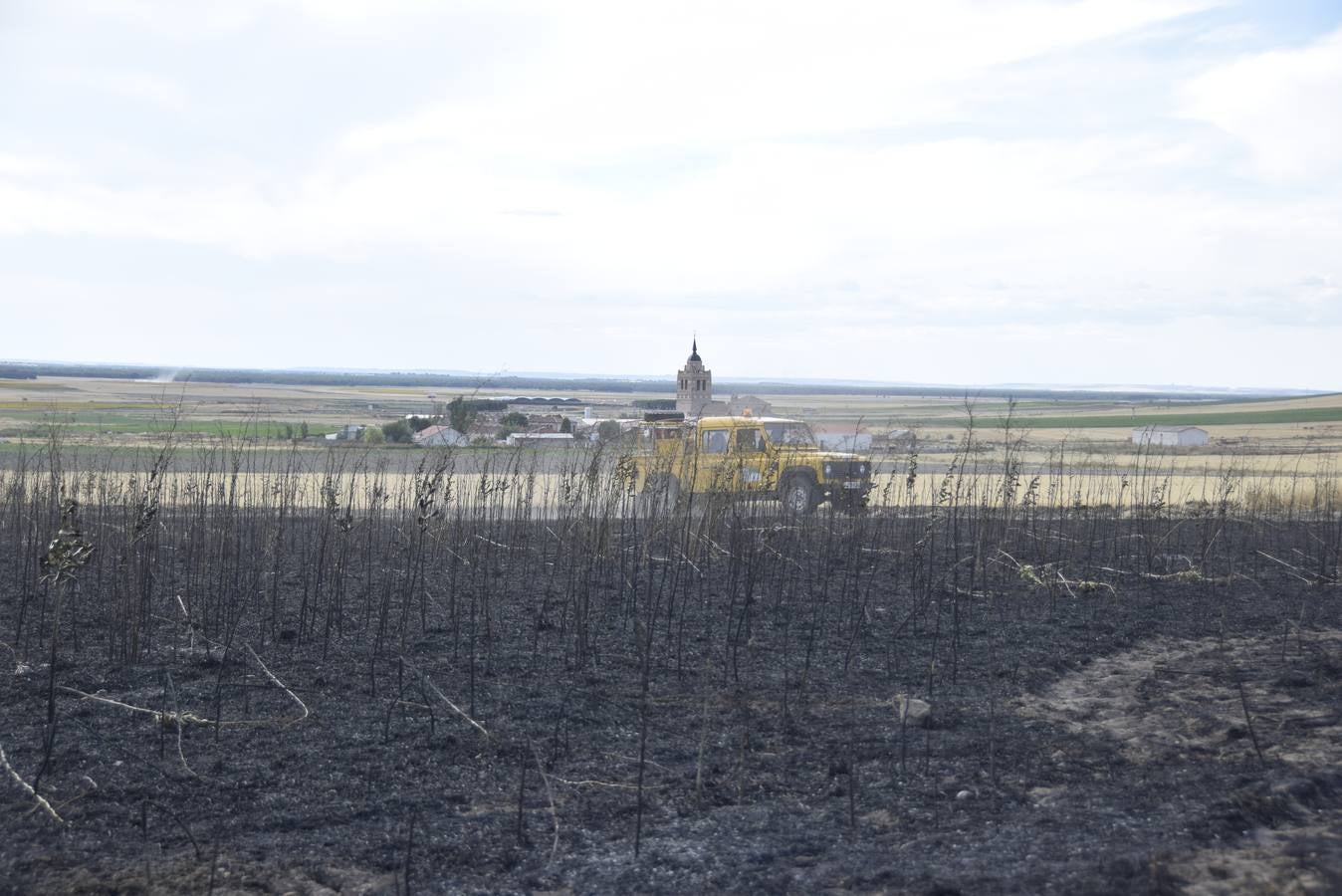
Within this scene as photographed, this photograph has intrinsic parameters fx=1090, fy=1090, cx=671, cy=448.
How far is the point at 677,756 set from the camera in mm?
4824

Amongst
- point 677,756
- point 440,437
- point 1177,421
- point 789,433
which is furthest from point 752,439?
point 1177,421

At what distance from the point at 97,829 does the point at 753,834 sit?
2.29 metres

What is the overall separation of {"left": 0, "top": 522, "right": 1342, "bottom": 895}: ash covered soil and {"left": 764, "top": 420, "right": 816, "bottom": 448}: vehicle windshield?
7867 mm

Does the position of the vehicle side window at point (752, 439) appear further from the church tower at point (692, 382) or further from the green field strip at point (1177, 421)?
the green field strip at point (1177, 421)

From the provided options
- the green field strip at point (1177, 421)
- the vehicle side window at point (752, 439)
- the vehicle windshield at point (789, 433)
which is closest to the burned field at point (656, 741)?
the vehicle side window at point (752, 439)

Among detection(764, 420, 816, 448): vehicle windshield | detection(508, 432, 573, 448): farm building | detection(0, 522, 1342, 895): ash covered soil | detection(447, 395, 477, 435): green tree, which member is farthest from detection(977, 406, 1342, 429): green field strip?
detection(0, 522, 1342, 895): ash covered soil

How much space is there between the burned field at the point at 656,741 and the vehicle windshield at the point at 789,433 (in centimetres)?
707

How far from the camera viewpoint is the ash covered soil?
3477 mm

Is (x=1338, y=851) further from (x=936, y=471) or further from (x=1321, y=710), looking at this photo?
(x=936, y=471)

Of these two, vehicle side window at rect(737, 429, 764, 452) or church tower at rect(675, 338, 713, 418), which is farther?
church tower at rect(675, 338, 713, 418)

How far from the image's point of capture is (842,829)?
3916mm

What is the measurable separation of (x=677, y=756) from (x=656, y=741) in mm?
228

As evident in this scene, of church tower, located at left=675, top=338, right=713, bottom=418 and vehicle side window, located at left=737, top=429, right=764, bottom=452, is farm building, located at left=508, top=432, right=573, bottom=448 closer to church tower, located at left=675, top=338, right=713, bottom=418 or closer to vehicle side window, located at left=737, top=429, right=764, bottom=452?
vehicle side window, located at left=737, top=429, right=764, bottom=452

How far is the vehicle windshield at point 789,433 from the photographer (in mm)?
15578
